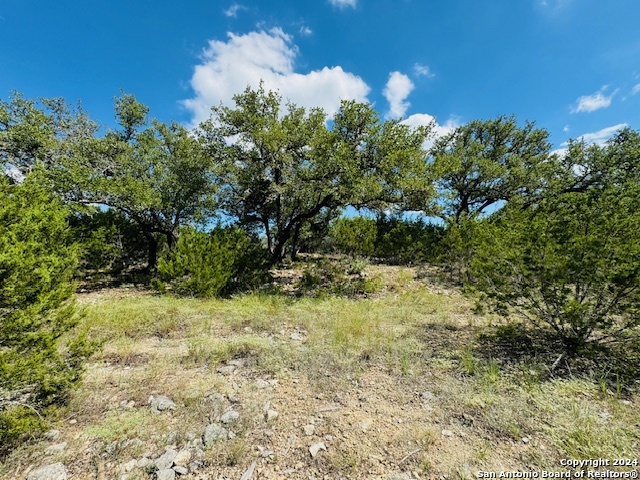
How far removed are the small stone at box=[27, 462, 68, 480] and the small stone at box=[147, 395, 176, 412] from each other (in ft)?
2.63

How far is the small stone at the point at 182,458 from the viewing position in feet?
7.40

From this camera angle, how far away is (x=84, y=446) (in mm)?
2404

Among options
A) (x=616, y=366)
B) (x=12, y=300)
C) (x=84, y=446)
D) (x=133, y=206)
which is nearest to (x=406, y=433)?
(x=84, y=446)

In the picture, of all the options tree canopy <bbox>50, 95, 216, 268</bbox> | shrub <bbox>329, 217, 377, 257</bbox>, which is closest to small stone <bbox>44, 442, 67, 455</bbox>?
tree canopy <bbox>50, 95, 216, 268</bbox>

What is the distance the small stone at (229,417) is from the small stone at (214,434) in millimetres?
86

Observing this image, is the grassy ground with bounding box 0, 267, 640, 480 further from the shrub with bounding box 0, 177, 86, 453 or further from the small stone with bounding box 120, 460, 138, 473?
the shrub with bounding box 0, 177, 86, 453

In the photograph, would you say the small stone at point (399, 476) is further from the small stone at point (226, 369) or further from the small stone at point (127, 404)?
the small stone at point (127, 404)

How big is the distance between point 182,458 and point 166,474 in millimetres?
162

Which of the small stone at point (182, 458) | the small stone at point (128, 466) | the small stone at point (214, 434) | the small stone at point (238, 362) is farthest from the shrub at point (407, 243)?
the small stone at point (128, 466)

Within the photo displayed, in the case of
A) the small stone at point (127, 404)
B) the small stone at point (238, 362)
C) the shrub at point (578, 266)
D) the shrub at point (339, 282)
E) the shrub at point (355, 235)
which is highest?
the shrub at point (355, 235)

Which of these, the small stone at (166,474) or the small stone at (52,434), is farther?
the small stone at (52,434)

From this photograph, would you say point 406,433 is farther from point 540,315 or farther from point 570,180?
point 570,180

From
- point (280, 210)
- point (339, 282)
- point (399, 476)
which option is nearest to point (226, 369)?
point (399, 476)

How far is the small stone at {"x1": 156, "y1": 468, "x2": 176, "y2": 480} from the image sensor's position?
212cm
